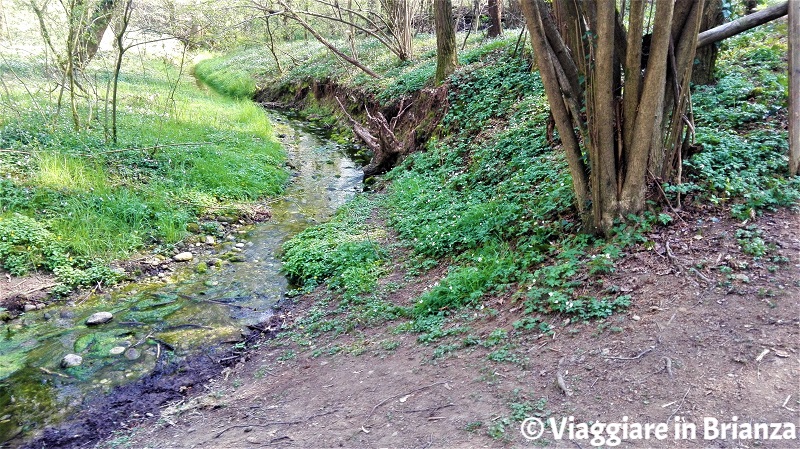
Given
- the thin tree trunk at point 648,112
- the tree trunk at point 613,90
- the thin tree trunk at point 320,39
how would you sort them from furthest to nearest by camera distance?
the thin tree trunk at point 320,39
the tree trunk at point 613,90
the thin tree trunk at point 648,112

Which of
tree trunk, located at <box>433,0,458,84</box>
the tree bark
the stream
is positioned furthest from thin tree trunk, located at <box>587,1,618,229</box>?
tree trunk, located at <box>433,0,458,84</box>

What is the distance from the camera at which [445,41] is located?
1147cm

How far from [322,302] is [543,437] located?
3.48m

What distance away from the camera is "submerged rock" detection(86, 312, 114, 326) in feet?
18.2

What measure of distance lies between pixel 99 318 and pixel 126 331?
15.3 inches

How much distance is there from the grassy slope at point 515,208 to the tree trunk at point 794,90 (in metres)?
0.16

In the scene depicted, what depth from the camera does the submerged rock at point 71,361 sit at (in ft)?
15.9

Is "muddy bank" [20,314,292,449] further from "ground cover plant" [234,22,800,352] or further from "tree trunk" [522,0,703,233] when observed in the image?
"tree trunk" [522,0,703,233]

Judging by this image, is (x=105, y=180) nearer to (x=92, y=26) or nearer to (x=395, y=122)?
(x=92, y=26)

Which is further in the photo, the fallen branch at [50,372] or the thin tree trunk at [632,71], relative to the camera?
the fallen branch at [50,372]

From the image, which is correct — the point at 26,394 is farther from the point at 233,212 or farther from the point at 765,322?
the point at 765,322

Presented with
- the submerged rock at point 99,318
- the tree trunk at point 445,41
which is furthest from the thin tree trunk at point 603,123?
the tree trunk at point 445,41

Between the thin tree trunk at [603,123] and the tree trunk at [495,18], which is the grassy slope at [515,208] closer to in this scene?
the thin tree trunk at [603,123]

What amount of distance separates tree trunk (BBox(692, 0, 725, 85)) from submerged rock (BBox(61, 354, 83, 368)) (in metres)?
7.07
